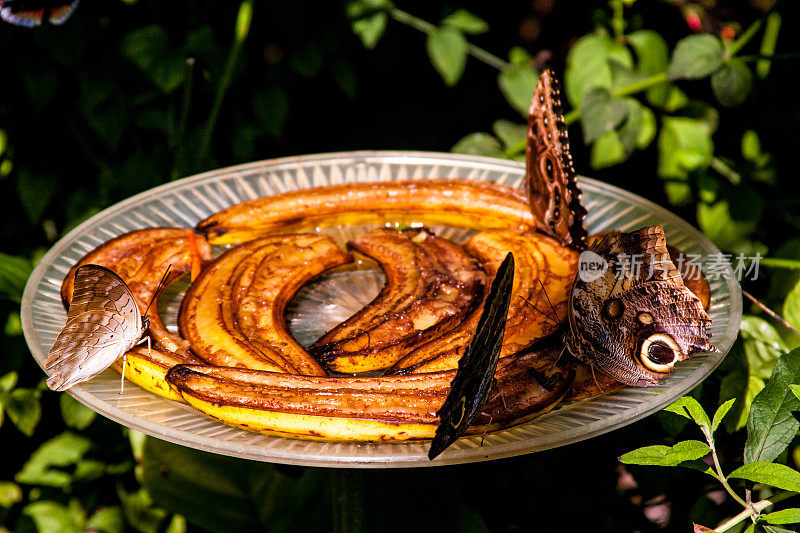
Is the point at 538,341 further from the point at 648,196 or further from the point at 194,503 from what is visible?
the point at 648,196

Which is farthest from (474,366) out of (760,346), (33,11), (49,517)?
(49,517)

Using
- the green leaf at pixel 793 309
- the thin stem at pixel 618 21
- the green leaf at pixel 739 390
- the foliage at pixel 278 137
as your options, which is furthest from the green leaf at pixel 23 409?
the thin stem at pixel 618 21

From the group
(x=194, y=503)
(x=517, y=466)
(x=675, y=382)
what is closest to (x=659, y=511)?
(x=517, y=466)

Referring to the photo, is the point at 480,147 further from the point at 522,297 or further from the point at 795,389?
the point at 795,389

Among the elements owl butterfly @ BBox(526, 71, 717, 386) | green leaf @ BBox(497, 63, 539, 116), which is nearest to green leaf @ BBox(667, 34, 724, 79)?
green leaf @ BBox(497, 63, 539, 116)

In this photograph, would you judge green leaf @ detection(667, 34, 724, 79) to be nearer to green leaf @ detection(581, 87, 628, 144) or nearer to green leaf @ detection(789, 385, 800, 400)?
green leaf @ detection(581, 87, 628, 144)

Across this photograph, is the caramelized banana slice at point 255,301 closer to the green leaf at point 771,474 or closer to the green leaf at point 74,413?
the green leaf at point 771,474
